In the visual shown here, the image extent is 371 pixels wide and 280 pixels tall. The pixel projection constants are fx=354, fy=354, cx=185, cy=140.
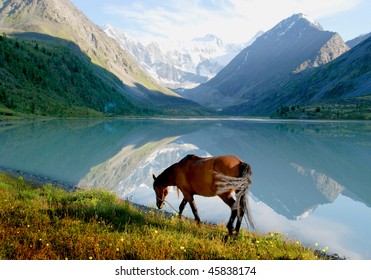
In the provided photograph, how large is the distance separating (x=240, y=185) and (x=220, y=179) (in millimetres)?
743

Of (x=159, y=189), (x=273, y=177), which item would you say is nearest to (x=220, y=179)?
(x=159, y=189)

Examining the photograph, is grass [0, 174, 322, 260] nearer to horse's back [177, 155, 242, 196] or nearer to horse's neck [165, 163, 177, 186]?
horse's back [177, 155, 242, 196]

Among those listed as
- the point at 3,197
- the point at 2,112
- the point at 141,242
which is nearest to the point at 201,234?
the point at 141,242

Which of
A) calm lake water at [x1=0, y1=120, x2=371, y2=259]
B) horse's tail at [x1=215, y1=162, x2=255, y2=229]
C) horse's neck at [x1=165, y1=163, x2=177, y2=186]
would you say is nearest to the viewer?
horse's tail at [x1=215, y1=162, x2=255, y2=229]

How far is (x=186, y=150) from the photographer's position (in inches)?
2050

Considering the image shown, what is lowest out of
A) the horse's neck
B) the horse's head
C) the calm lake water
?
the calm lake water

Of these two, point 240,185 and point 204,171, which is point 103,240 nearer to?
point 204,171

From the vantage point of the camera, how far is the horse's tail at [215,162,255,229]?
37.6 ft

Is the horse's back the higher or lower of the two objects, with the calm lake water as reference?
higher

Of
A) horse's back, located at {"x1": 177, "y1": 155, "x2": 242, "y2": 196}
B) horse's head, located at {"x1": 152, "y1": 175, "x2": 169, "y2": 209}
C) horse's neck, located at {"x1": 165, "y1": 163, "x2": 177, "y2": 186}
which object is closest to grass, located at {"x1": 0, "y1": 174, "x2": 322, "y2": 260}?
horse's back, located at {"x1": 177, "y1": 155, "x2": 242, "y2": 196}

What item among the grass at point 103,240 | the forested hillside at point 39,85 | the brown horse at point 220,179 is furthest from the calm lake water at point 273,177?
the forested hillside at point 39,85

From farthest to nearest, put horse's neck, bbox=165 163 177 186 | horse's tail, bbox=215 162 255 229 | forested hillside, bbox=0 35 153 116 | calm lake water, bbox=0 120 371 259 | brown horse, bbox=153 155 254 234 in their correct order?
forested hillside, bbox=0 35 153 116 → calm lake water, bbox=0 120 371 259 → horse's neck, bbox=165 163 177 186 → brown horse, bbox=153 155 254 234 → horse's tail, bbox=215 162 255 229

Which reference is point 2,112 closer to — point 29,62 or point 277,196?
point 29,62

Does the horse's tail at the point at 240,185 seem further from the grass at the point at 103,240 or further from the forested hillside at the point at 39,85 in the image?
the forested hillside at the point at 39,85
